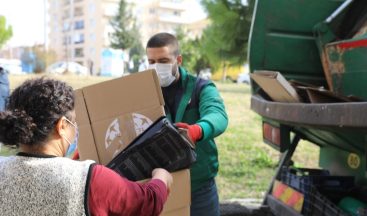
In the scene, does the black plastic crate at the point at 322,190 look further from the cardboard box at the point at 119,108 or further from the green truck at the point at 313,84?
the cardboard box at the point at 119,108

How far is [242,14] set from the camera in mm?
13352

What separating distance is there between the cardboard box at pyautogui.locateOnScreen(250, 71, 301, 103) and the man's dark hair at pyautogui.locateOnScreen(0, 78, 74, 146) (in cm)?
134

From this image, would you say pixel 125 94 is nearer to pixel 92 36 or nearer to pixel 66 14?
pixel 92 36

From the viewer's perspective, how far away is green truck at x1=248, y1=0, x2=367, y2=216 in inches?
109

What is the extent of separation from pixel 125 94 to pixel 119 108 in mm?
63

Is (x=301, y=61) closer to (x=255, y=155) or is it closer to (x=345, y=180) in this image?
(x=345, y=180)

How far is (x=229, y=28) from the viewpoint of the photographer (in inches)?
549

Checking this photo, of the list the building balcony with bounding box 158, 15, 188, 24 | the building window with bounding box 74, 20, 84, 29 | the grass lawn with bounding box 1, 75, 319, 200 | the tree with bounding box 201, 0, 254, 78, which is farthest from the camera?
the building balcony with bounding box 158, 15, 188, 24

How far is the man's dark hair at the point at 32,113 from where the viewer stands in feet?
5.07

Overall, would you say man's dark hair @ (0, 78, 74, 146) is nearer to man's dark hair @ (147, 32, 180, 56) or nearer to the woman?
the woman

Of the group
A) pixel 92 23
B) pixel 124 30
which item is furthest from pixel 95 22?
pixel 124 30

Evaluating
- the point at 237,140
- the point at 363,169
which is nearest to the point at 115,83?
the point at 363,169

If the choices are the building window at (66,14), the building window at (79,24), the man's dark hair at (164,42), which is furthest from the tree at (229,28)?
the building window at (66,14)

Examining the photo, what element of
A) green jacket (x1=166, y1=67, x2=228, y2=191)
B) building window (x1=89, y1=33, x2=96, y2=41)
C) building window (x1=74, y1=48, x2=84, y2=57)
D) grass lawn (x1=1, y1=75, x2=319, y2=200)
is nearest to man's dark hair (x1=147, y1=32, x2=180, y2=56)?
green jacket (x1=166, y1=67, x2=228, y2=191)
